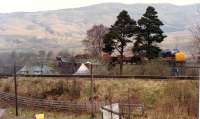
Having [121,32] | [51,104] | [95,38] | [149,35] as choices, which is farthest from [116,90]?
[95,38]

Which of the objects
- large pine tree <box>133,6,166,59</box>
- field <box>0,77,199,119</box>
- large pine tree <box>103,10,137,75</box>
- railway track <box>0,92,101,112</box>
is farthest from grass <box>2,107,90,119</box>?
large pine tree <box>133,6,166,59</box>

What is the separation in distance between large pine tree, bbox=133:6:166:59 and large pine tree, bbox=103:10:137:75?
107cm

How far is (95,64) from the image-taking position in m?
59.0

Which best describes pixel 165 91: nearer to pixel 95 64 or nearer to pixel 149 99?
pixel 149 99

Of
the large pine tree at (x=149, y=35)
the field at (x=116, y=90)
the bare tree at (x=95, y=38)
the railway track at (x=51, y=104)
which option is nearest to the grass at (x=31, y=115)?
the field at (x=116, y=90)

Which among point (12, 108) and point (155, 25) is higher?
point (155, 25)

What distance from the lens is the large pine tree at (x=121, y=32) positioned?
5800 cm

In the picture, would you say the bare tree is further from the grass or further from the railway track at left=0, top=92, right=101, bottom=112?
the grass

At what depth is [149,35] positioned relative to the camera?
188 feet

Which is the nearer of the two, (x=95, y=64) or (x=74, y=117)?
(x=74, y=117)

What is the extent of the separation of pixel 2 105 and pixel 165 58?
20.2 meters

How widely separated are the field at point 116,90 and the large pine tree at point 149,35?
9536mm

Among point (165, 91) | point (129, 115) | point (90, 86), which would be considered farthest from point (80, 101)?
point (129, 115)

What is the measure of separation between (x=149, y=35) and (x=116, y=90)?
11.5 metres
